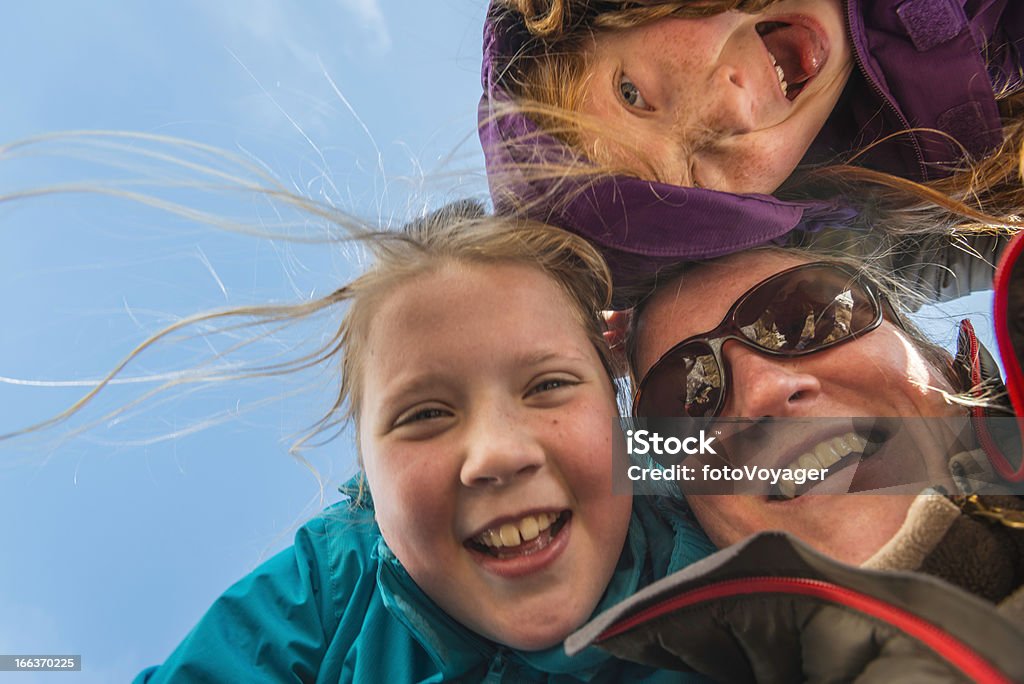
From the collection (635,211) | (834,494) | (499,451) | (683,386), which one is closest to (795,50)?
(635,211)

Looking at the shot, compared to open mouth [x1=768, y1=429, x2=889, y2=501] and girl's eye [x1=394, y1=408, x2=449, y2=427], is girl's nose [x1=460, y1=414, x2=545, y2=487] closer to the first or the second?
girl's eye [x1=394, y1=408, x2=449, y2=427]

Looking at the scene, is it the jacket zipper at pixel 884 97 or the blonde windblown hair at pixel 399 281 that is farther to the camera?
the jacket zipper at pixel 884 97

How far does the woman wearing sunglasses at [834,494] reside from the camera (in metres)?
0.80

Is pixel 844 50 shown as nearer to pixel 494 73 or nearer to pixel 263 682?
pixel 494 73

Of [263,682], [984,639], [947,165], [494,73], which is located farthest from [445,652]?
[947,165]

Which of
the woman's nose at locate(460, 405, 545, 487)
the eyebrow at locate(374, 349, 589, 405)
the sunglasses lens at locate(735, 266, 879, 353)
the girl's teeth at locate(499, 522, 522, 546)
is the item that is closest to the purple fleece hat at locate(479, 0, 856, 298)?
the sunglasses lens at locate(735, 266, 879, 353)

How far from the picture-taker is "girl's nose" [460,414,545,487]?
1172mm

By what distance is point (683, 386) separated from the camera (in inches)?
50.9

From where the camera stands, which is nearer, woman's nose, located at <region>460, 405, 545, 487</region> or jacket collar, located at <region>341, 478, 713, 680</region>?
woman's nose, located at <region>460, 405, 545, 487</region>

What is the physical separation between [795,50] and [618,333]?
0.66 m

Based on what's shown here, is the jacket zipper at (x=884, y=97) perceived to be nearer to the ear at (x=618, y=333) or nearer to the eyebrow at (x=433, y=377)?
the ear at (x=618, y=333)

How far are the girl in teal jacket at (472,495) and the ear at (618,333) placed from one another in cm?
6

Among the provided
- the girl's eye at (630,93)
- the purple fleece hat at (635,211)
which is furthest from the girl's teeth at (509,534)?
the girl's eye at (630,93)

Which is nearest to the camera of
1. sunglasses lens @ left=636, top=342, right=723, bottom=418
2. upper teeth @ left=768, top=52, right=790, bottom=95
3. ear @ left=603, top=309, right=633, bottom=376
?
sunglasses lens @ left=636, top=342, right=723, bottom=418
